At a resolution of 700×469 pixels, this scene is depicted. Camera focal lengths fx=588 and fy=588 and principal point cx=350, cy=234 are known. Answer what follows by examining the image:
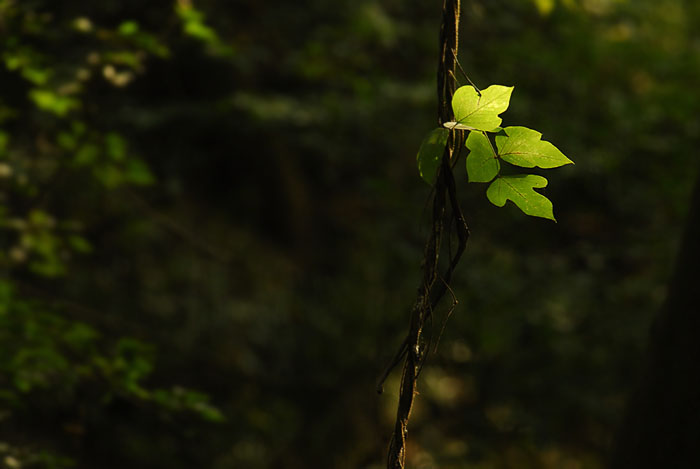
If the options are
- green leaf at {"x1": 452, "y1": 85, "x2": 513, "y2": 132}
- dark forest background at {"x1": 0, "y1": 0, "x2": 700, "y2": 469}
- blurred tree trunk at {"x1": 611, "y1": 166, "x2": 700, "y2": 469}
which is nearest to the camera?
green leaf at {"x1": 452, "y1": 85, "x2": 513, "y2": 132}

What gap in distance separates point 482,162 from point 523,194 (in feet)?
0.23

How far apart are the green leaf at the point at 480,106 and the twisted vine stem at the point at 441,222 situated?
40 millimetres

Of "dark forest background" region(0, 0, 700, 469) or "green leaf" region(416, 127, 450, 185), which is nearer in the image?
"green leaf" region(416, 127, 450, 185)

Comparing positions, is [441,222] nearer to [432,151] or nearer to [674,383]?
[432,151]

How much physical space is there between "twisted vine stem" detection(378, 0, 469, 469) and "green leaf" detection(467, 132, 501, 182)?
31 millimetres

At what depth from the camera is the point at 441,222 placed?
854mm

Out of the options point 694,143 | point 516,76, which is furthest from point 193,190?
point 694,143

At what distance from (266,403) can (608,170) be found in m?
2.83

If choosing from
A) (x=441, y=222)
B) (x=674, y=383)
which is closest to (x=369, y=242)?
(x=674, y=383)

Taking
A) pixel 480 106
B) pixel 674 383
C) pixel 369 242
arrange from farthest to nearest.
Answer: pixel 369 242 → pixel 674 383 → pixel 480 106

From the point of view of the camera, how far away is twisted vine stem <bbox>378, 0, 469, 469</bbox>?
84 cm

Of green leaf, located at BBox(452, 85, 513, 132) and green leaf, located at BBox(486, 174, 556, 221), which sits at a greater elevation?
green leaf, located at BBox(452, 85, 513, 132)

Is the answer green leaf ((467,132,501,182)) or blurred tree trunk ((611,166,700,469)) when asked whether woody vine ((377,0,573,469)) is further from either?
blurred tree trunk ((611,166,700,469))

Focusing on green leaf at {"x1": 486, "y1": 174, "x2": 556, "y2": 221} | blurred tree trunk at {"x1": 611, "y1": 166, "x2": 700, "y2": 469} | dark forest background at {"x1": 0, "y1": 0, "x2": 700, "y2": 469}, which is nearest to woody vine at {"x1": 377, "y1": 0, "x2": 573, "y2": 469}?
green leaf at {"x1": 486, "y1": 174, "x2": 556, "y2": 221}
